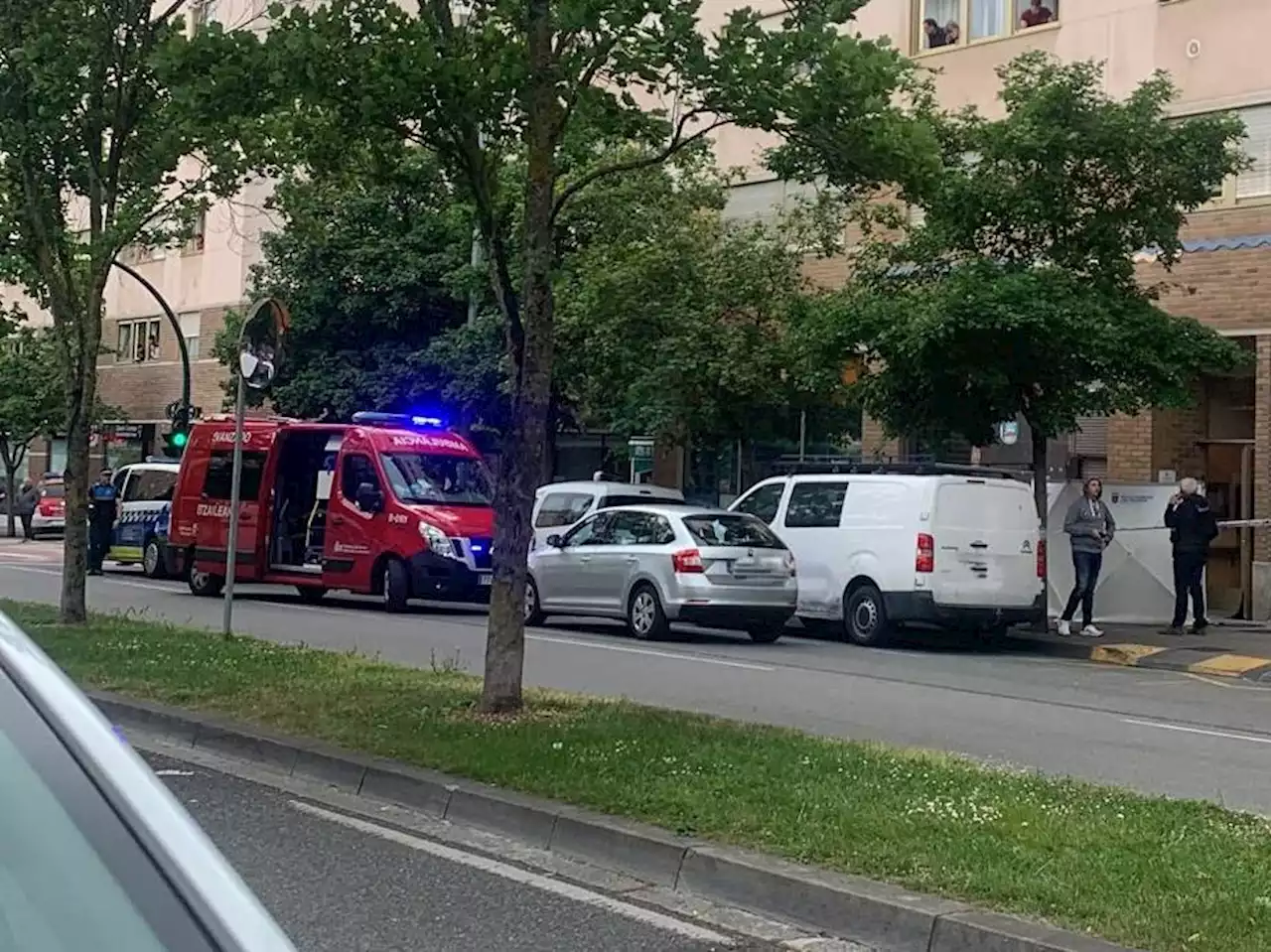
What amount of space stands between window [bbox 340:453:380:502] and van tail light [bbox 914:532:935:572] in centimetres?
728

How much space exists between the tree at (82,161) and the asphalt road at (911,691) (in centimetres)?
356

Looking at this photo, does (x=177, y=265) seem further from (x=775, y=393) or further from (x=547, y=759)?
(x=547, y=759)

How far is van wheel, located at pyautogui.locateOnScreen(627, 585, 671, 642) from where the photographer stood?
17.7 metres

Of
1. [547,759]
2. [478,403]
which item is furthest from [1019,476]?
[547,759]

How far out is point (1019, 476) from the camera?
20.7 meters

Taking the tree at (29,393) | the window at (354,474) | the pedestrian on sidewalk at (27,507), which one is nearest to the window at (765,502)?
the window at (354,474)

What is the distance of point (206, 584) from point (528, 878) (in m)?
17.4

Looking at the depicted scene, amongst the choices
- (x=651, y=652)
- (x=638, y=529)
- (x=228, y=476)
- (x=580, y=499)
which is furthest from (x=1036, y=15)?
(x=228, y=476)

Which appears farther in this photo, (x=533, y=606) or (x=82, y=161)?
(x=533, y=606)

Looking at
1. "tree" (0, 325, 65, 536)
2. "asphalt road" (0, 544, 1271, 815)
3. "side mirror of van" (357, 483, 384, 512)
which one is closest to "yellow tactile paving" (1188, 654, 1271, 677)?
"asphalt road" (0, 544, 1271, 815)

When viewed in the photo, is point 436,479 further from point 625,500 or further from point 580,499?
point 625,500

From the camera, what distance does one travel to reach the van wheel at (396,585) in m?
20.2

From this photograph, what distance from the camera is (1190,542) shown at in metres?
18.5

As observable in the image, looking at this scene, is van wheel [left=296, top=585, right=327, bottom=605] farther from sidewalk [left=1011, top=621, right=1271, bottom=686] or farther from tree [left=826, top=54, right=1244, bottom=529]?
sidewalk [left=1011, top=621, right=1271, bottom=686]
